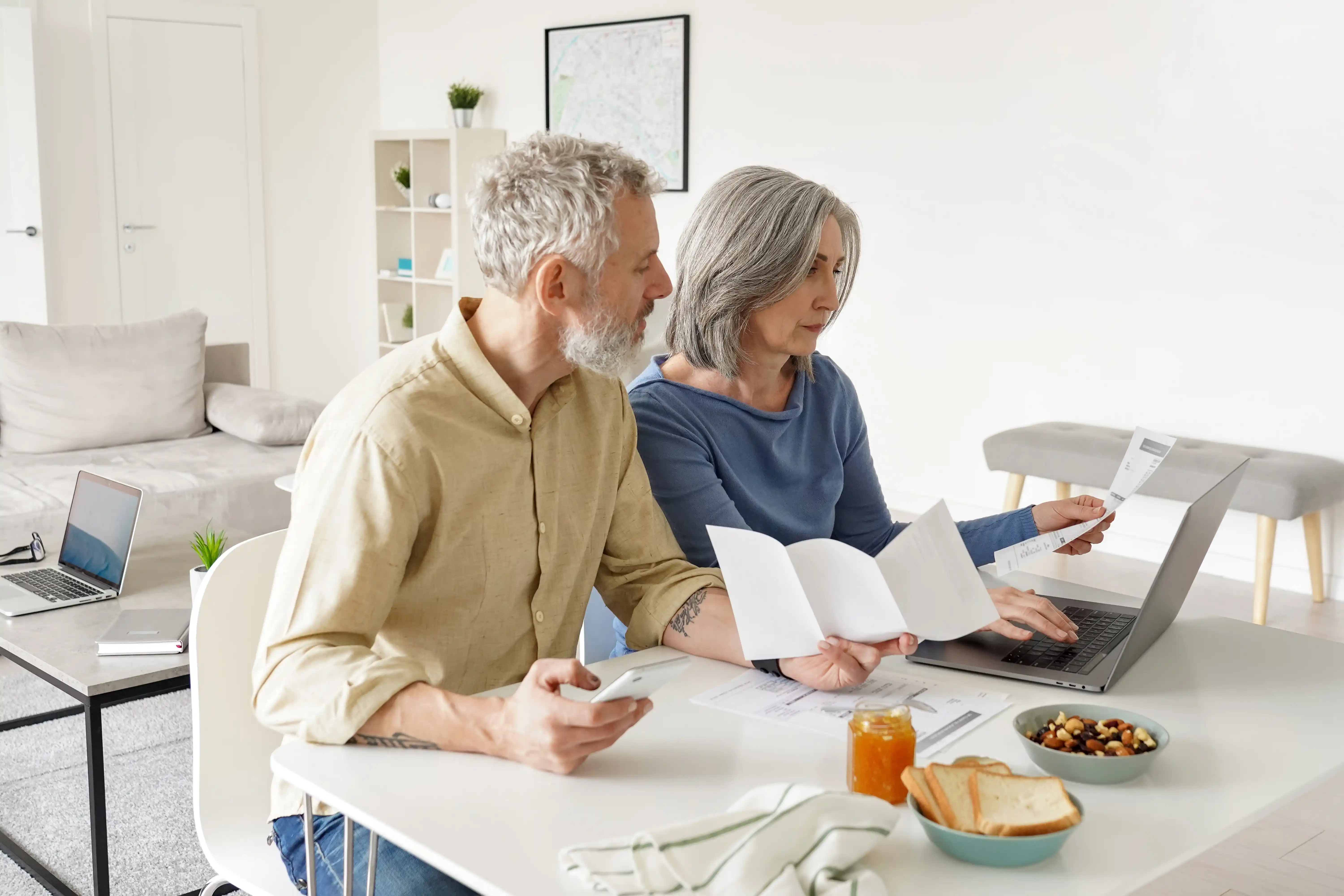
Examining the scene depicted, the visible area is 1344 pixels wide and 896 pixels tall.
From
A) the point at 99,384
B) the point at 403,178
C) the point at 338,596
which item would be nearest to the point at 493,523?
the point at 338,596

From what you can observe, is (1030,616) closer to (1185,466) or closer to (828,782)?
(828,782)

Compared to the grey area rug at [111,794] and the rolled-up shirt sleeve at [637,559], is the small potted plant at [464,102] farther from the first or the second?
the rolled-up shirt sleeve at [637,559]

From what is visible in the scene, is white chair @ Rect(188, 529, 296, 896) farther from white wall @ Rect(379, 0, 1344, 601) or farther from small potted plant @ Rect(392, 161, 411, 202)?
small potted plant @ Rect(392, 161, 411, 202)

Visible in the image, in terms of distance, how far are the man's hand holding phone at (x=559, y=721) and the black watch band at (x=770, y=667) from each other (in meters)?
0.30

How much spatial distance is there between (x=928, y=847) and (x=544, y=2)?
6.06 meters

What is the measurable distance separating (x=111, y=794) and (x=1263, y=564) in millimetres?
3206

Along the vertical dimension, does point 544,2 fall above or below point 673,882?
above

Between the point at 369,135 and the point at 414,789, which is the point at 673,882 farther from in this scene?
the point at 369,135

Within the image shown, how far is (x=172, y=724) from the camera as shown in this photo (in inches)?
117

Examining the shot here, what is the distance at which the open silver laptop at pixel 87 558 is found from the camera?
242 cm

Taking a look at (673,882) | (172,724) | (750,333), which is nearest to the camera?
(673,882)

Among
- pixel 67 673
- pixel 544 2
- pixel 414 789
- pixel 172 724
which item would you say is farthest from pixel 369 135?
pixel 414 789

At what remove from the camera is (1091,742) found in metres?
1.16

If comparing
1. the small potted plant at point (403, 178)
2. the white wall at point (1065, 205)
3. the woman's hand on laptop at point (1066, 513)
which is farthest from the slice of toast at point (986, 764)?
the small potted plant at point (403, 178)
